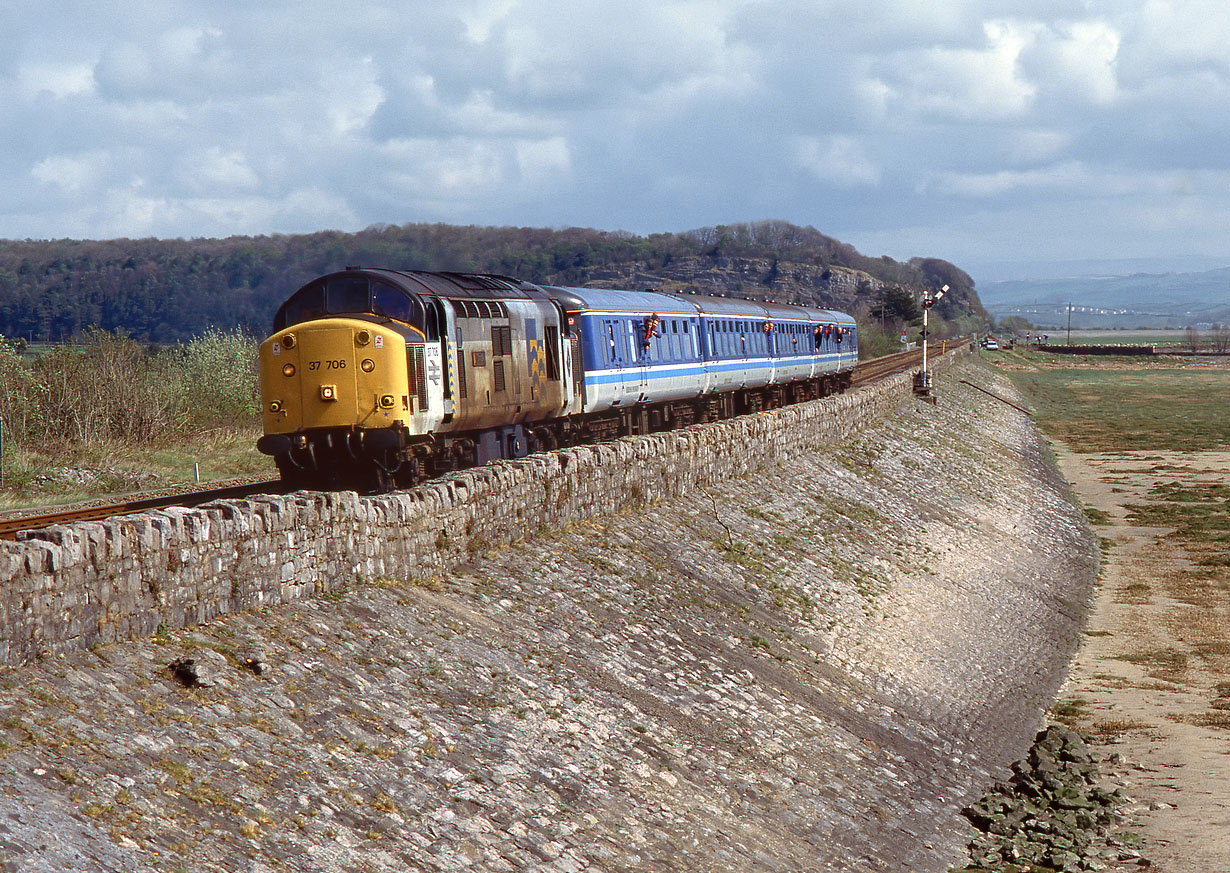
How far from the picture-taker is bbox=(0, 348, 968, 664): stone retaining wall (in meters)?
9.15

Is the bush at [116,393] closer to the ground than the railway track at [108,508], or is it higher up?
higher up

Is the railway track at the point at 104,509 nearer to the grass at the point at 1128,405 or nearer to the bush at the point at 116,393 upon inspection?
the bush at the point at 116,393

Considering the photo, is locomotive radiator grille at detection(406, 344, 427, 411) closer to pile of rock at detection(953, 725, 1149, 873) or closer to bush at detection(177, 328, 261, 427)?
pile of rock at detection(953, 725, 1149, 873)

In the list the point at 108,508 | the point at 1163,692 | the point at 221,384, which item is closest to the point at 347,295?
the point at 108,508

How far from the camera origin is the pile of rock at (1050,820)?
1486 centimetres

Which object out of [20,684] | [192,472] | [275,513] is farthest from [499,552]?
[192,472]

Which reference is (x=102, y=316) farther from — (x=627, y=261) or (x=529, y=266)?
(x=627, y=261)

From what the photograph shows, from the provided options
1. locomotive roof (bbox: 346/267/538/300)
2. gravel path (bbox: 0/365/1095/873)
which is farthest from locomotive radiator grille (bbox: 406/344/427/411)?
gravel path (bbox: 0/365/1095/873)

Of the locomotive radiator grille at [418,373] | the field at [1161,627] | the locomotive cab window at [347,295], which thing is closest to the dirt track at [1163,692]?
the field at [1161,627]

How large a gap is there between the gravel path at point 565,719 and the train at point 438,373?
3085 mm

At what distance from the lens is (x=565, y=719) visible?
12672 millimetres

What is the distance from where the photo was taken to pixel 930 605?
24984mm

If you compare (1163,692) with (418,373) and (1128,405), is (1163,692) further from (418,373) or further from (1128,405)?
(1128,405)

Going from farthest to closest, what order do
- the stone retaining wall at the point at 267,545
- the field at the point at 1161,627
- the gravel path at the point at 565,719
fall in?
the field at the point at 1161,627 < the stone retaining wall at the point at 267,545 < the gravel path at the point at 565,719
